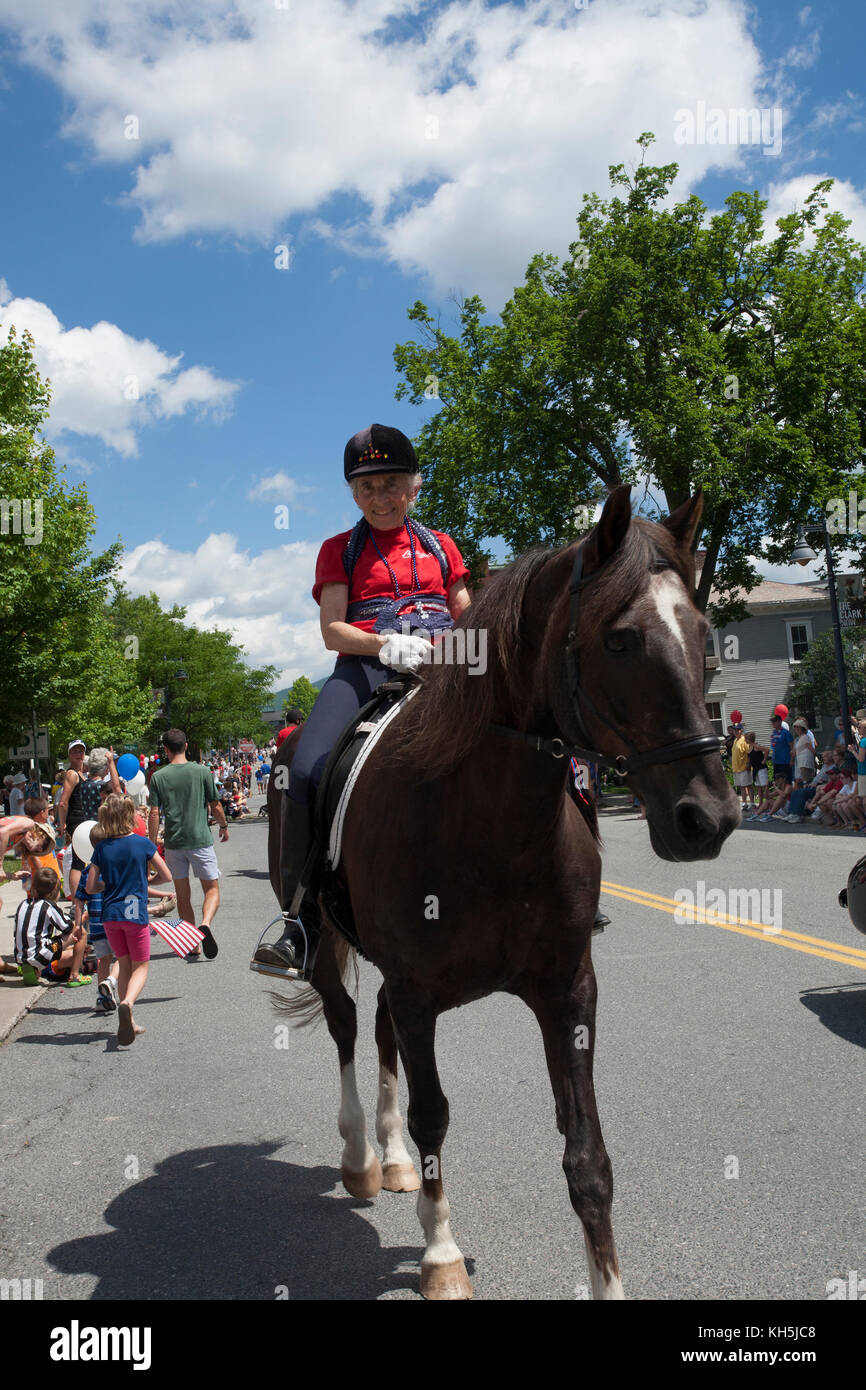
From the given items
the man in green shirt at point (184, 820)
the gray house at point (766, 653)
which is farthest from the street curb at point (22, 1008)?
the gray house at point (766, 653)

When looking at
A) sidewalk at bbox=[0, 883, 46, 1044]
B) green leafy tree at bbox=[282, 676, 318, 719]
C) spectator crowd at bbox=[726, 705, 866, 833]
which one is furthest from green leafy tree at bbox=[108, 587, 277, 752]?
green leafy tree at bbox=[282, 676, 318, 719]

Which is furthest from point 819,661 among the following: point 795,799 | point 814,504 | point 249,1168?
point 249,1168

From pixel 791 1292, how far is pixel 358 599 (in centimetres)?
285

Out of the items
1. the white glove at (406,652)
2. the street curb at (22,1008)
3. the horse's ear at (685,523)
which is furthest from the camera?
the street curb at (22,1008)

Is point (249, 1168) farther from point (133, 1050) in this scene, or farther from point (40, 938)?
point (40, 938)

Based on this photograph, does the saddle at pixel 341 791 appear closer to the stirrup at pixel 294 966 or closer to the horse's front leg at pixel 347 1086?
the stirrup at pixel 294 966

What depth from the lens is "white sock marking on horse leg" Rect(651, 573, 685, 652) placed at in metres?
2.58

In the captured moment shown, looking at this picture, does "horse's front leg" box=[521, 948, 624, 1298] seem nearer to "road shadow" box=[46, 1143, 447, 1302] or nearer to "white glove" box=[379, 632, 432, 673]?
"road shadow" box=[46, 1143, 447, 1302]

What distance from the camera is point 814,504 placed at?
89.6 ft

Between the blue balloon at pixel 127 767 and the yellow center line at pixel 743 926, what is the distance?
660cm

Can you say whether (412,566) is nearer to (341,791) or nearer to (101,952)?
(341,791)

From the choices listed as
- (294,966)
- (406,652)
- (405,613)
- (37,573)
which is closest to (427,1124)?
(294,966)

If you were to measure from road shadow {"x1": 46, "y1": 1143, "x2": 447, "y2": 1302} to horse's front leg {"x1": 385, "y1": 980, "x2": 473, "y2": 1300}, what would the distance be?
259 mm

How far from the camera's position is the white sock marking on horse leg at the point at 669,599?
2576mm
